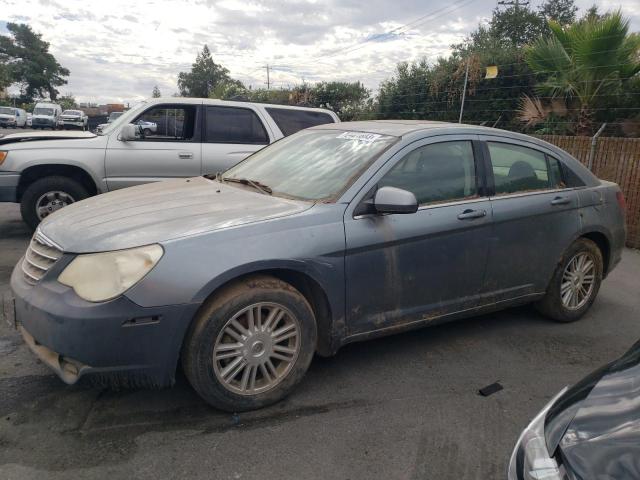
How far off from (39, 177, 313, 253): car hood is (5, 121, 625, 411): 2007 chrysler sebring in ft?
0.05

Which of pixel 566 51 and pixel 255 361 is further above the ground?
pixel 566 51

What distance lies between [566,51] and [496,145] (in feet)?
24.4

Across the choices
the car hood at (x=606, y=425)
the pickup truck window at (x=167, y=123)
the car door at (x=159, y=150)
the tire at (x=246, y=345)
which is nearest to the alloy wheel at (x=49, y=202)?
the car door at (x=159, y=150)

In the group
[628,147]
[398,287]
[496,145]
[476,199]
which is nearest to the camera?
[398,287]

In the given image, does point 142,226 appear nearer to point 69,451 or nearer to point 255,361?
point 255,361

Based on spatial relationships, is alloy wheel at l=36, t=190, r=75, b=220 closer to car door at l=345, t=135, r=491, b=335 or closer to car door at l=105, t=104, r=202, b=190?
car door at l=105, t=104, r=202, b=190

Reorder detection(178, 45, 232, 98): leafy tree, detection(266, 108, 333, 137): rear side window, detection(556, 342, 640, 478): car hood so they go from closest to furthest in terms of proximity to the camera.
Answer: detection(556, 342, 640, 478): car hood, detection(266, 108, 333, 137): rear side window, detection(178, 45, 232, 98): leafy tree

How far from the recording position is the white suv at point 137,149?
6.78 metres

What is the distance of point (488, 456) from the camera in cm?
287

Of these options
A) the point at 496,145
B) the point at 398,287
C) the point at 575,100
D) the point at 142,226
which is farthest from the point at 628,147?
the point at 142,226

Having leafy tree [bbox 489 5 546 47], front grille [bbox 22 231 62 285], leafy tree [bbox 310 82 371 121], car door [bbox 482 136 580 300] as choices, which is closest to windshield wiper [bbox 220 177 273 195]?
front grille [bbox 22 231 62 285]

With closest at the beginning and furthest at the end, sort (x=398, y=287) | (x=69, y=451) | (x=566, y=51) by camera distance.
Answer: (x=69, y=451) < (x=398, y=287) < (x=566, y=51)

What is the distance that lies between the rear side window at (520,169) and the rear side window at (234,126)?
410cm

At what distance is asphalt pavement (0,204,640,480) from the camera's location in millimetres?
2701
